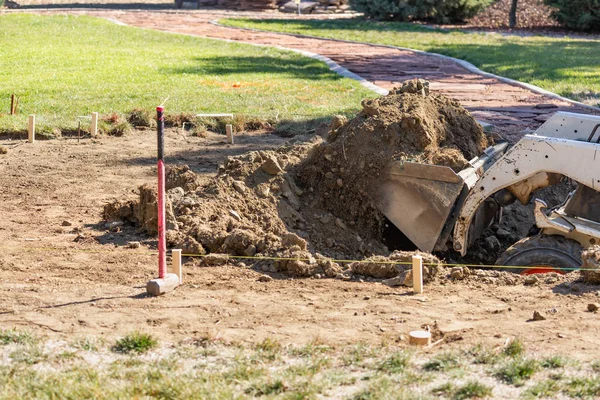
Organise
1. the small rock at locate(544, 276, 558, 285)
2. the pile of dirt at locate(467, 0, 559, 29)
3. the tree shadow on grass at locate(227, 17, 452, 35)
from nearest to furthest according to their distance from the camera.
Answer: the small rock at locate(544, 276, 558, 285), the tree shadow on grass at locate(227, 17, 452, 35), the pile of dirt at locate(467, 0, 559, 29)

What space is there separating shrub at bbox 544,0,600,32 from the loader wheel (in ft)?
70.2

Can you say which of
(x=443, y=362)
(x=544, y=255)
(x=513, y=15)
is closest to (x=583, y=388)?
(x=443, y=362)

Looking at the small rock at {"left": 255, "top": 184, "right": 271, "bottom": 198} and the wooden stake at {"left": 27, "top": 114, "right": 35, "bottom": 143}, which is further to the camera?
the wooden stake at {"left": 27, "top": 114, "right": 35, "bottom": 143}

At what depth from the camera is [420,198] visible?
310 inches

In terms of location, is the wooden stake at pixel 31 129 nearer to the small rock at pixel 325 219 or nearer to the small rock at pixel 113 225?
the small rock at pixel 113 225

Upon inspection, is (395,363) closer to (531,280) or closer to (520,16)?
(531,280)

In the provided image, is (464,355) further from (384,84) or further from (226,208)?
(384,84)

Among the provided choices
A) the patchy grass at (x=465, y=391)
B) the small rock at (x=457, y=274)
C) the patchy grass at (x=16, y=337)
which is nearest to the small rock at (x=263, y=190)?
the small rock at (x=457, y=274)

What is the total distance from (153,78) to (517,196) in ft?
34.9

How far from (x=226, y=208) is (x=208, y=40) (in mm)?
16537

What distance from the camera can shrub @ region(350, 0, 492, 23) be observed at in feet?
98.6

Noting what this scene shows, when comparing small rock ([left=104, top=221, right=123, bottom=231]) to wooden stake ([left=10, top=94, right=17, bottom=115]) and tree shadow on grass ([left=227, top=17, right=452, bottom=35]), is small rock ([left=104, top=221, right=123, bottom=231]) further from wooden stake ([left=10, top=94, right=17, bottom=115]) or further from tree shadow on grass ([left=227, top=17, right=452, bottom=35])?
tree shadow on grass ([left=227, top=17, right=452, bottom=35])

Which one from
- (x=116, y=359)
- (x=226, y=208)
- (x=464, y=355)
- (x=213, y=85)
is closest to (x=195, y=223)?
(x=226, y=208)

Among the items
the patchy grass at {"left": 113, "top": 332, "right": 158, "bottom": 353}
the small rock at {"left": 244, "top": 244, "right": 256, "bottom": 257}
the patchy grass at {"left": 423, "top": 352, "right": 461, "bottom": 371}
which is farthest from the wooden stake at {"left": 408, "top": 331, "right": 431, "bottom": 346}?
the small rock at {"left": 244, "top": 244, "right": 256, "bottom": 257}
